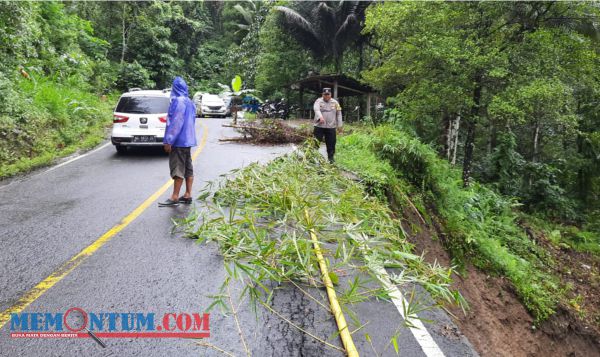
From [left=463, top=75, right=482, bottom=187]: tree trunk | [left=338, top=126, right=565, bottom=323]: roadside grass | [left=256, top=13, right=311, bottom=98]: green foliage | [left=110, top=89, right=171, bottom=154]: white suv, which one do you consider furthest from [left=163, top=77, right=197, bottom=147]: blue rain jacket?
[left=256, top=13, right=311, bottom=98]: green foliage

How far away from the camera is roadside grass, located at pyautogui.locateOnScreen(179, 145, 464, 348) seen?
144 inches

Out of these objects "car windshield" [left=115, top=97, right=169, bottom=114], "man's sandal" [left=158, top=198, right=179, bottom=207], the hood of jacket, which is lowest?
"man's sandal" [left=158, top=198, right=179, bottom=207]

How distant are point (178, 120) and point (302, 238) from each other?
3238 mm

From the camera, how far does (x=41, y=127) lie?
1120cm

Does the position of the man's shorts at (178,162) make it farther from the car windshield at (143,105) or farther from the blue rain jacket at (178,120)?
the car windshield at (143,105)

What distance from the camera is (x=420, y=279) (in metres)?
3.76

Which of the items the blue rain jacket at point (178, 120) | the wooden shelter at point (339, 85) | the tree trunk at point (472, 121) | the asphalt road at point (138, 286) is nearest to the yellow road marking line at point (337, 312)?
the asphalt road at point (138, 286)

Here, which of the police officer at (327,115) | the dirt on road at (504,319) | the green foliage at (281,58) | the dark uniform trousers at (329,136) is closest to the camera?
the dirt on road at (504,319)

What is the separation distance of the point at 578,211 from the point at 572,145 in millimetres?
5214

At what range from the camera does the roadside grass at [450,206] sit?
8.09 meters

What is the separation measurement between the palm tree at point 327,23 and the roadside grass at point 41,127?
1558cm

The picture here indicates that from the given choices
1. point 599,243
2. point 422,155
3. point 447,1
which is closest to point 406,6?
point 447,1

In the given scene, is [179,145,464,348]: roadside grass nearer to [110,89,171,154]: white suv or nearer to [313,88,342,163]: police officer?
[313,88,342,163]: police officer

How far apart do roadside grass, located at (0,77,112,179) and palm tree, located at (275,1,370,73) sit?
15.6 metres
